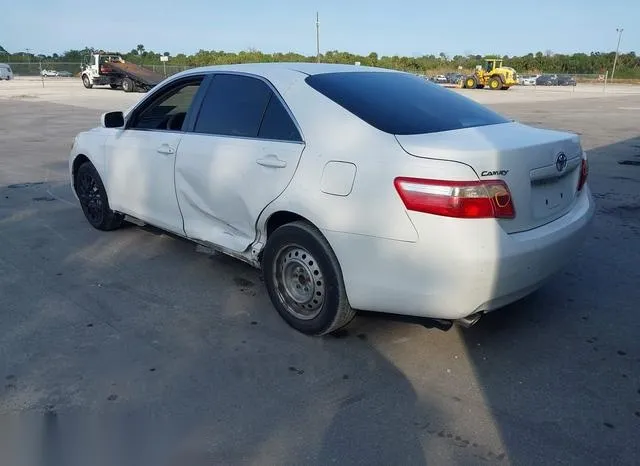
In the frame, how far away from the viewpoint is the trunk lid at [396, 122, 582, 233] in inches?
115

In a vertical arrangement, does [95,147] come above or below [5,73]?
above

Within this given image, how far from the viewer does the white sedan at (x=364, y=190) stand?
2.89 m

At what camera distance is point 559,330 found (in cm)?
368

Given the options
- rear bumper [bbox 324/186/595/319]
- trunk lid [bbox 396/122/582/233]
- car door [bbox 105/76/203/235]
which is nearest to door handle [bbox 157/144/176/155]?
car door [bbox 105/76/203/235]

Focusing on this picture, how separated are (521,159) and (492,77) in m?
47.9

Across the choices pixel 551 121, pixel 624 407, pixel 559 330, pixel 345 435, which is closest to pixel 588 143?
pixel 551 121

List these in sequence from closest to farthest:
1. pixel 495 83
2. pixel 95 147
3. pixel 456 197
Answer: pixel 456 197
pixel 95 147
pixel 495 83

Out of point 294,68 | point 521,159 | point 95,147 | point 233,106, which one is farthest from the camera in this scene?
point 95,147

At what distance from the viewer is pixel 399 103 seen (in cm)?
361

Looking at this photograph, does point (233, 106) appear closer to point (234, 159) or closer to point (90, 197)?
point (234, 159)

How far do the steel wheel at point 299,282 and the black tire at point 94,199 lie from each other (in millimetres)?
2529

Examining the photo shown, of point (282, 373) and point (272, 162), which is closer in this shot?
point (282, 373)

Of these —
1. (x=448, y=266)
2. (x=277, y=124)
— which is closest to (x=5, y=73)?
(x=277, y=124)

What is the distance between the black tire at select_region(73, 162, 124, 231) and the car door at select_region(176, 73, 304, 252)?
59.5 inches
